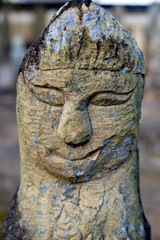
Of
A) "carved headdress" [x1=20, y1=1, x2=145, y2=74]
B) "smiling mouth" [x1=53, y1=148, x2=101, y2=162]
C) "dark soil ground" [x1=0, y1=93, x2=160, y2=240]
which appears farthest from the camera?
"dark soil ground" [x1=0, y1=93, x2=160, y2=240]

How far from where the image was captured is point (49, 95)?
125 centimetres

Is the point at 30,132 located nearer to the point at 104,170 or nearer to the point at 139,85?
the point at 104,170

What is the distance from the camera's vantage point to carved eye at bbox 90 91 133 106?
1.26 meters

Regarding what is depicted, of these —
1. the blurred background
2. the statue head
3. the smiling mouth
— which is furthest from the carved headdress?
the blurred background

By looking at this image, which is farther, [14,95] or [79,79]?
[14,95]

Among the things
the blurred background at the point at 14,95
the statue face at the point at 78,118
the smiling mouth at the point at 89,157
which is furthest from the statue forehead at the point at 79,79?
the blurred background at the point at 14,95

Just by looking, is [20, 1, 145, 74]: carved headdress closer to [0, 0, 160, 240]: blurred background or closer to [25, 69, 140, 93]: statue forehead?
[25, 69, 140, 93]: statue forehead

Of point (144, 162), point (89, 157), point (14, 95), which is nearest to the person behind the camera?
point (89, 157)

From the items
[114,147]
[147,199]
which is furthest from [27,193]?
[147,199]

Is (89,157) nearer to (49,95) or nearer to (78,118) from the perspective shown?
(78,118)

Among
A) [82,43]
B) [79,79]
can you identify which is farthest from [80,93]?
[82,43]

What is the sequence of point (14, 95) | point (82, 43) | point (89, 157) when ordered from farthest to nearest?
point (14, 95)
point (89, 157)
point (82, 43)

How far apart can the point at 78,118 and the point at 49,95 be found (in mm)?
153

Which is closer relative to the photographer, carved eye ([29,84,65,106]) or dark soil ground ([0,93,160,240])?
carved eye ([29,84,65,106])
